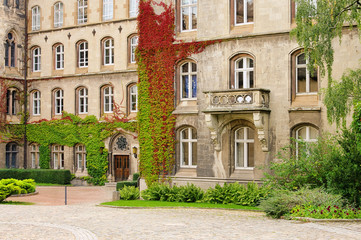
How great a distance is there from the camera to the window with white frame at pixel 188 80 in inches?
1096

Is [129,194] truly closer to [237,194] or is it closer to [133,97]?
[237,194]

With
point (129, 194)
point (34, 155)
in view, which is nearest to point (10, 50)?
point (34, 155)

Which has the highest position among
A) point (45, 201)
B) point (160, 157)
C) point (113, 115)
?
point (113, 115)

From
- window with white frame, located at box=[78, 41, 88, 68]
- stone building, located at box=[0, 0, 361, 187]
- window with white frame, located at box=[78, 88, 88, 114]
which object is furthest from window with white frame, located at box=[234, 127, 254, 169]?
window with white frame, located at box=[78, 41, 88, 68]

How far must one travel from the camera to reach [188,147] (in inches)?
1096

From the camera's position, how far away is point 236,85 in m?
Answer: 26.5

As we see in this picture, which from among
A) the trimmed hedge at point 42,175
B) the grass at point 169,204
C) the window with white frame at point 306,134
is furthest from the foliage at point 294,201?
the trimmed hedge at point 42,175

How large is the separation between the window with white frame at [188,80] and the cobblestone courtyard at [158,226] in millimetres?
7901

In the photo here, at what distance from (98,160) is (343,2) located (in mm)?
24533

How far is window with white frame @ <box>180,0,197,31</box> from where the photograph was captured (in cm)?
2791

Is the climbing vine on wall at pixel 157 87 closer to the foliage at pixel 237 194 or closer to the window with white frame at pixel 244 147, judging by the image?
the window with white frame at pixel 244 147

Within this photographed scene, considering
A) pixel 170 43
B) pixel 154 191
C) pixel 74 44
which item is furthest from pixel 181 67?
pixel 74 44

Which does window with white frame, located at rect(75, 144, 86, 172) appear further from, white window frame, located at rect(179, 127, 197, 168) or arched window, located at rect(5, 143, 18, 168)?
white window frame, located at rect(179, 127, 197, 168)

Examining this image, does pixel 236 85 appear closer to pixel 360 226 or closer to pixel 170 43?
pixel 170 43
